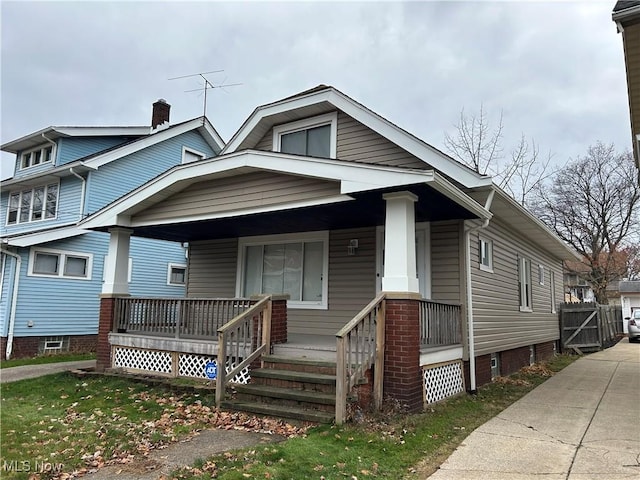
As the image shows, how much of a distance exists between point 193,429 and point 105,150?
13.7m

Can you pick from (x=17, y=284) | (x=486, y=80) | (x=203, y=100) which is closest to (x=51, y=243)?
(x=17, y=284)

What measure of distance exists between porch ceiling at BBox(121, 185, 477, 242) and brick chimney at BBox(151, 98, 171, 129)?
954cm

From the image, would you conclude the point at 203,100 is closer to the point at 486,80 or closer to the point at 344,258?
the point at 344,258

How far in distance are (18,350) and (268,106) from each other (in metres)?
10.3

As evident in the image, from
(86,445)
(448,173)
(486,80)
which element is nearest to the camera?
(86,445)

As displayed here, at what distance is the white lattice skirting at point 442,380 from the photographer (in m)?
7.03

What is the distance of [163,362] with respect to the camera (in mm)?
8820

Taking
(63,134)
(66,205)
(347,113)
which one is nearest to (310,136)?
(347,113)

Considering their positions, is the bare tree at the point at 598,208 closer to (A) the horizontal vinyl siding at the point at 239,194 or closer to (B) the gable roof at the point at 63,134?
(B) the gable roof at the point at 63,134

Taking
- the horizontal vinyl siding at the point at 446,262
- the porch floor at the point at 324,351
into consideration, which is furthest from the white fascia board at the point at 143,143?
the horizontal vinyl siding at the point at 446,262

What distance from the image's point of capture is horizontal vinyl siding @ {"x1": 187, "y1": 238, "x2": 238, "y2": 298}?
11.3 metres

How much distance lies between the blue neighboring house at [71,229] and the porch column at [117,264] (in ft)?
14.1

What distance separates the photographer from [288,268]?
10414 millimetres

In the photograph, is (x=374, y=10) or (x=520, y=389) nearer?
(x=520, y=389)
